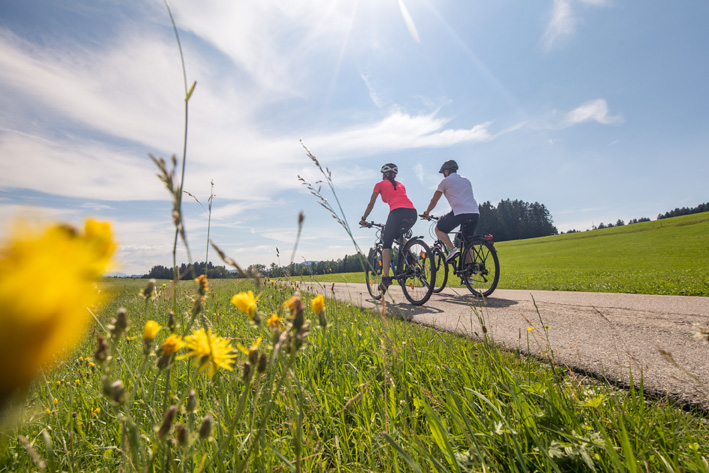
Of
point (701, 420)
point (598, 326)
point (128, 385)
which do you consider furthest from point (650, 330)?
point (128, 385)

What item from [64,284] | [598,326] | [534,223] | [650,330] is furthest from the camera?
[534,223]

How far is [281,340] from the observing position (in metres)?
0.72

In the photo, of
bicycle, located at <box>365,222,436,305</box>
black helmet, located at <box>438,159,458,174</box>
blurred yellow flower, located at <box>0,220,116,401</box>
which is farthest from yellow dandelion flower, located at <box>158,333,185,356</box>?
black helmet, located at <box>438,159,458,174</box>

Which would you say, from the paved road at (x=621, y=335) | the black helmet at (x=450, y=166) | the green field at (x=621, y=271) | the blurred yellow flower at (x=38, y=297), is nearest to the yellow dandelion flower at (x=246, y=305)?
the blurred yellow flower at (x=38, y=297)

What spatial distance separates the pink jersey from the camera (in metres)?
6.89

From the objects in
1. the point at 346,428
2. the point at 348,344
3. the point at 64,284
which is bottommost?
the point at 346,428

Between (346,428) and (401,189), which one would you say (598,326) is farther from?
(401,189)

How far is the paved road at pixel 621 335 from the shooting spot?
1935mm

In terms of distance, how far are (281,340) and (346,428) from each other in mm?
1171

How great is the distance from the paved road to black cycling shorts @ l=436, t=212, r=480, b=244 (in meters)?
2.43

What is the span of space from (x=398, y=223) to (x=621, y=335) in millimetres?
4338

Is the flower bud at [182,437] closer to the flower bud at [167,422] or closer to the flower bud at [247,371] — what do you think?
the flower bud at [167,422]

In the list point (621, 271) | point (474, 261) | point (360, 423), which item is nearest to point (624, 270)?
point (621, 271)

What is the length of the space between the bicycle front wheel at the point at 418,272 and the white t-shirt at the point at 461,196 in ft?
3.61
